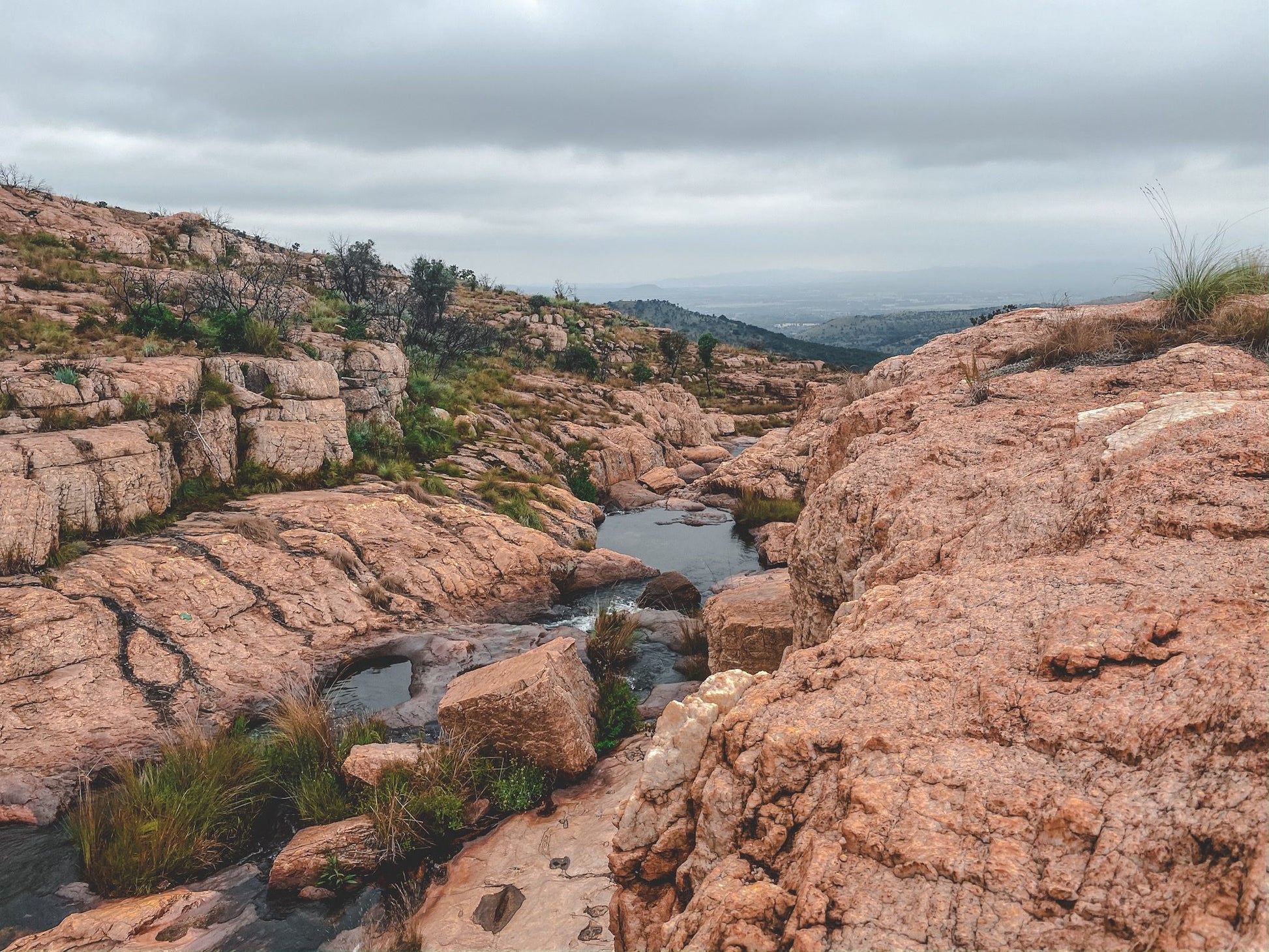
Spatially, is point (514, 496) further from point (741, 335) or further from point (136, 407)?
point (741, 335)

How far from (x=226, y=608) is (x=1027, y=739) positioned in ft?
38.5

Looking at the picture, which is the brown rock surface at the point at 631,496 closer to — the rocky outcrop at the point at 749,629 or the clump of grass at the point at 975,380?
the rocky outcrop at the point at 749,629

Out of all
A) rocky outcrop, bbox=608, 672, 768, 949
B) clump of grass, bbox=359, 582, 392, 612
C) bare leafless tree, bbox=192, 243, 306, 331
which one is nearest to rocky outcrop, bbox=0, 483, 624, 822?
clump of grass, bbox=359, 582, 392, 612

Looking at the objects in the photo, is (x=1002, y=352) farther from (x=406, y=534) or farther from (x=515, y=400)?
(x=515, y=400)

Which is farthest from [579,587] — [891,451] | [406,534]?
[891,451]

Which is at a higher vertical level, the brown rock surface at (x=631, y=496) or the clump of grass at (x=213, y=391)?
the clump of grass at (x=213, y=391)

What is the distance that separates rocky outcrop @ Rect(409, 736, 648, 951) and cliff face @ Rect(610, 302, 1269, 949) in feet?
8.08

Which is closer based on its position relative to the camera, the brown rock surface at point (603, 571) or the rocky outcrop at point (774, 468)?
the brown rock surface at point (603, 571)

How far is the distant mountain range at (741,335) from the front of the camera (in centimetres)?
10344

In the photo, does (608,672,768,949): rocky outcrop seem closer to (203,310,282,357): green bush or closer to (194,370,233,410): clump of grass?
(194,370,233,410): clump of grass

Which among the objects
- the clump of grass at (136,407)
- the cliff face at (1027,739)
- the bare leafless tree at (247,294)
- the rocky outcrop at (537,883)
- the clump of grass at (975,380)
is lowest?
the rocky outcrop at (537,883)

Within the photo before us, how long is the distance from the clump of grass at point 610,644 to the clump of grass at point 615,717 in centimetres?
116

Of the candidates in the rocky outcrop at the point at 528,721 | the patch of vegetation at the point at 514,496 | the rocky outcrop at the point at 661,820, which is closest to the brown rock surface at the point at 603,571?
the patch of vegetation at the point at 514,496

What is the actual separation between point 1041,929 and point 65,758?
10405 millimetres
